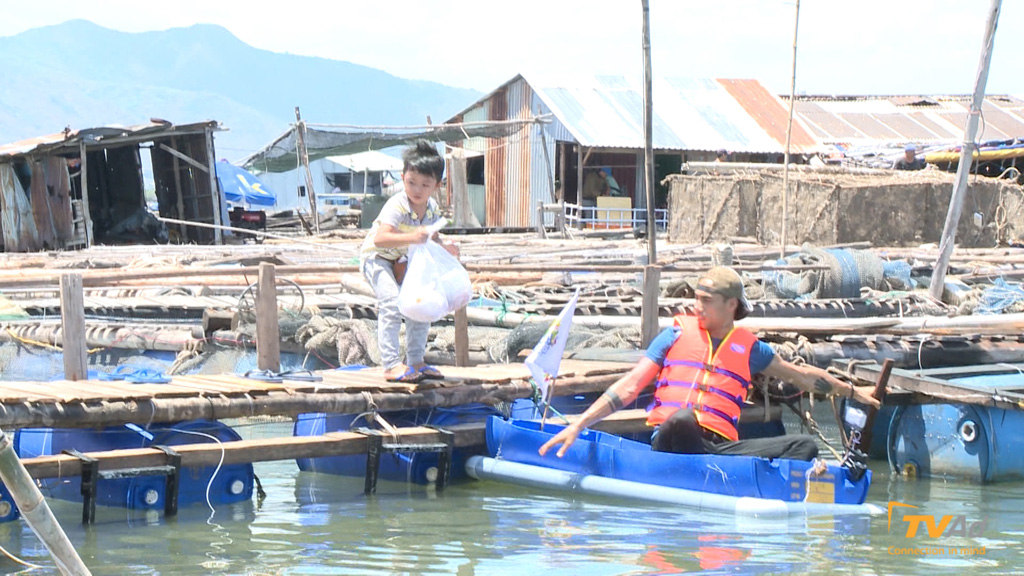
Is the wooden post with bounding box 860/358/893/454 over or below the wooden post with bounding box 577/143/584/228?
below

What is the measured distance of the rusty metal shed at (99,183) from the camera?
23.0 metres

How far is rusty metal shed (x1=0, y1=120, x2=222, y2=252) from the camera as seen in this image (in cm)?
2295

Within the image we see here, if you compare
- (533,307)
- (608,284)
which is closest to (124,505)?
(533,307)

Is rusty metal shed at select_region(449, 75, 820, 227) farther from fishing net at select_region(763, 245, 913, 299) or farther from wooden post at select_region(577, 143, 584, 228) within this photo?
fishing net at select_region(763, 245, 913, 299)

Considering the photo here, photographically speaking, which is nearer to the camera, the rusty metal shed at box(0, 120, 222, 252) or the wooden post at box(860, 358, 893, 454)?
the wooden post at box(860, 358, 893, 454)

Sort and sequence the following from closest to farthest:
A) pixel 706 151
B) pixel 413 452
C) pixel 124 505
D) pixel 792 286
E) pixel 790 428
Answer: pixel 124 505, pixel 413 452, pixel 790 428, pixel 792 286, pixel 706 151

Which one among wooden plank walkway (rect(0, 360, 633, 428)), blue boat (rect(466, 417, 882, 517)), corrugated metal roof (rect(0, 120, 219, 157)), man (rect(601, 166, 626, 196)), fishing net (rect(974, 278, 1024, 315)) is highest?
corrugated metal roof (rect(0, 120, 219, 157))

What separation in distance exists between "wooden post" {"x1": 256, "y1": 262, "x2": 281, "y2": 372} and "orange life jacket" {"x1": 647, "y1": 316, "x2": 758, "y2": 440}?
2876 mm

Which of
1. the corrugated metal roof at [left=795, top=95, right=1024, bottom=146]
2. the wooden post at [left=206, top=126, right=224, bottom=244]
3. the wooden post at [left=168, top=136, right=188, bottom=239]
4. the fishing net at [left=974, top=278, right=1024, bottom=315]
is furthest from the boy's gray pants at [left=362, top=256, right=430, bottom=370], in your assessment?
the corrugated metal roof at [left=795, top=95, right=1024, bottom=146]

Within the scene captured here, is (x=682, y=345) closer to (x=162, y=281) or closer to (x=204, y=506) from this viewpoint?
(x=204, y=506)

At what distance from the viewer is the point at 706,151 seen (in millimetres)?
29266

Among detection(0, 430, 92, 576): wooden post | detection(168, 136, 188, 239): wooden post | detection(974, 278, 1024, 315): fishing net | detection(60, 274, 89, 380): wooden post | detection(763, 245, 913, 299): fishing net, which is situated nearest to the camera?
detection(0, 430, 92, 576): wooden post

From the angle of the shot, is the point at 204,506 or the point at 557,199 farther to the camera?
the point at 557,199

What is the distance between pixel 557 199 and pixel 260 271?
21.9m
